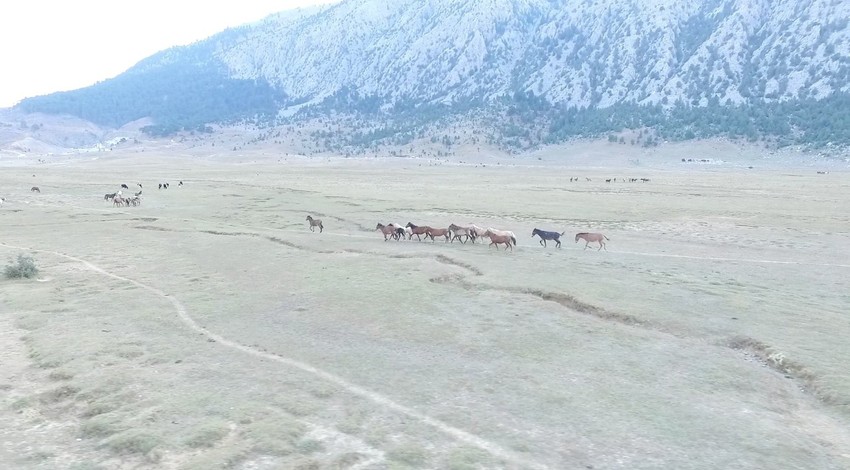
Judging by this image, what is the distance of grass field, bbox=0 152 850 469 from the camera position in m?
9.78

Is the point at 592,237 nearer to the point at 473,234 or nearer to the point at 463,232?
the point at 473,234

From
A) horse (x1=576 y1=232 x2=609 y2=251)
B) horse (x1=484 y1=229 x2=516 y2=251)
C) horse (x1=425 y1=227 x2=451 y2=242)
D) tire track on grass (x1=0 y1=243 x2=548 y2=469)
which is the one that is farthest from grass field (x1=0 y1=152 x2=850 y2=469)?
horse (x1=425 y1=227 x2=451 y2=242)

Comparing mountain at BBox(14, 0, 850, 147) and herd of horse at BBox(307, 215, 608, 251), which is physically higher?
mountain at BBox(14, 0, 850, 147)

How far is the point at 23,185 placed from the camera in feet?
210

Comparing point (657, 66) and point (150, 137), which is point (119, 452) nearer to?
point (657, 66)

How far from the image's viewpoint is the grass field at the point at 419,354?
32.1ft

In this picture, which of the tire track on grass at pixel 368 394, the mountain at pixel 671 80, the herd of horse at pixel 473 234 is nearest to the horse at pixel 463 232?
the herd of horse at pixel 473 234

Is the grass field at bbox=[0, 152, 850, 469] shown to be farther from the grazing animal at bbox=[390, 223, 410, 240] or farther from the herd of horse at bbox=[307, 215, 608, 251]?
the grazing animal at bbox=[390, 223, 410, 240]

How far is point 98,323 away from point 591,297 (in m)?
13.9

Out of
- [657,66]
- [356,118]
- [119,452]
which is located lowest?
[119,452]

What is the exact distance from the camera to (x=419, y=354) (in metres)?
13.9

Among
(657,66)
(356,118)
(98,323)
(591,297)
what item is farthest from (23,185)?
(657,66)

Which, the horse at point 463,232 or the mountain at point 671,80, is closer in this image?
the horse at point 463,232

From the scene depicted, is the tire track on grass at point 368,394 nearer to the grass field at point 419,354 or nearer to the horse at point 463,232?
the grass field at point 419,354
